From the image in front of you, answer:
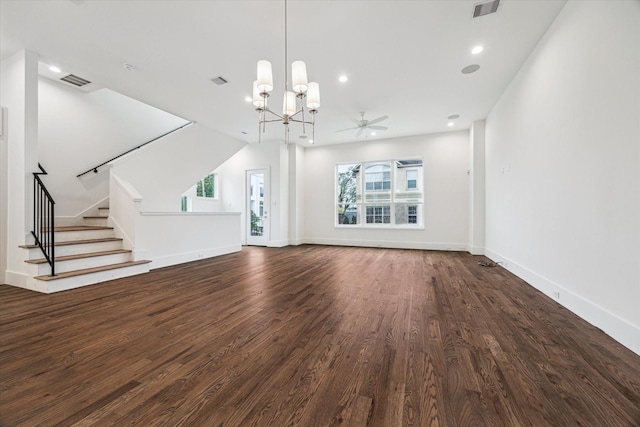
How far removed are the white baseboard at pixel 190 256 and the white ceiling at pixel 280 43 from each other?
3.00m

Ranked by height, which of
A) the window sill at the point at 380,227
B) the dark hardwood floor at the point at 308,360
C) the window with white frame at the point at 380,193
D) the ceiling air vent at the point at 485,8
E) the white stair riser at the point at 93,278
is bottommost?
the dark hardwood floor at the point at 308,360

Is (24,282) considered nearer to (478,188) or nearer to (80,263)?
(80,263)

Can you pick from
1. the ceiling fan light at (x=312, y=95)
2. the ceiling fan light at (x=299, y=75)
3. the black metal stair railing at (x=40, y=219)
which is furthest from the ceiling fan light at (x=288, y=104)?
the black metal stair railing at (x=40, y=219)

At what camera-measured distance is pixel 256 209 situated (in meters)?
8.06

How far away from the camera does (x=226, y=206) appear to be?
8.52 m

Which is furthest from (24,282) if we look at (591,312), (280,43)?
(591,312)

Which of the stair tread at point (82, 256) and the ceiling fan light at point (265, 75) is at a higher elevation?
the ceiling fan light at point (265, 75)

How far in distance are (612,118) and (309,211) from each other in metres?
6.78

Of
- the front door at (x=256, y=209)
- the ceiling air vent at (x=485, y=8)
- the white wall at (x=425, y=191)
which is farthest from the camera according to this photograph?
the front door at (x=256, y=209)

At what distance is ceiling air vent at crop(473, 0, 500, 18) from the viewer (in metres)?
2.55

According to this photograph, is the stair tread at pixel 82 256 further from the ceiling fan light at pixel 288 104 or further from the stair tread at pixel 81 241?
the ceiling fan light at pixel 288 104

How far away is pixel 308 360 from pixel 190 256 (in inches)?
177

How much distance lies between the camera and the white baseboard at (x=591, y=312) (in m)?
1.82

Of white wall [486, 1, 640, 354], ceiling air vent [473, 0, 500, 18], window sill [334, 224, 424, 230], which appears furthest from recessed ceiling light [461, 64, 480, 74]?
window sill [334, 224, 424, 230]
